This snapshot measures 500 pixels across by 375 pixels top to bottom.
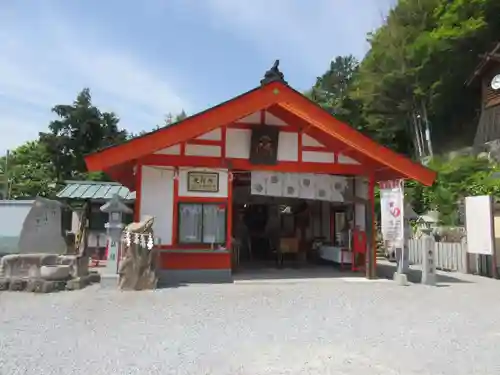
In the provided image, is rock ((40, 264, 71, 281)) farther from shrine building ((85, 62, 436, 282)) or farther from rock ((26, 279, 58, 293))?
shrine building ((85, 62, 436, 282))

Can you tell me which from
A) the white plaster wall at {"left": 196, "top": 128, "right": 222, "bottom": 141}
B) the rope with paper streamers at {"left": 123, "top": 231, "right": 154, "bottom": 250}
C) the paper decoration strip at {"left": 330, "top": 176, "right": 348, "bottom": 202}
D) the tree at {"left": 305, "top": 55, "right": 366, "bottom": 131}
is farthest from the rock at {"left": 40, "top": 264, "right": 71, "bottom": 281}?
the tree at {"left": 305, "top": 55, "right": 366, "bottom": 131}

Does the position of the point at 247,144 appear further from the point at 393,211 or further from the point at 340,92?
the point at 340,92

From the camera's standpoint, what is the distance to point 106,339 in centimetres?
498

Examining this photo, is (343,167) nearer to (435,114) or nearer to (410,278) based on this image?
(410,278)

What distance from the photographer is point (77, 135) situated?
3206cm

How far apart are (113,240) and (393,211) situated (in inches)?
243

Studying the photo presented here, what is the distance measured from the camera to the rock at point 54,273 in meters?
8.68

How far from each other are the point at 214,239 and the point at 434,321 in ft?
17.6

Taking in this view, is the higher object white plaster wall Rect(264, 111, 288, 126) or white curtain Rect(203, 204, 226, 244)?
white plaster wall Rect(264, 111, 288, 126)

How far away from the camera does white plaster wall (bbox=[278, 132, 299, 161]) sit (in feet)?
35.3

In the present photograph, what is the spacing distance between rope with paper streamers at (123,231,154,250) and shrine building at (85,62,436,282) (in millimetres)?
1208

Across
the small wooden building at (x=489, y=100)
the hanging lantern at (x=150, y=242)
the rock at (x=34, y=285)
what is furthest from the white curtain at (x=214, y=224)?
the small wooden building at (x=489, y=100)

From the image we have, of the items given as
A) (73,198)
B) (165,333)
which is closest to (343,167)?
(165,333)

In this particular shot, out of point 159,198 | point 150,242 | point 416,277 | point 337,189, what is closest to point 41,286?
point 150,242
